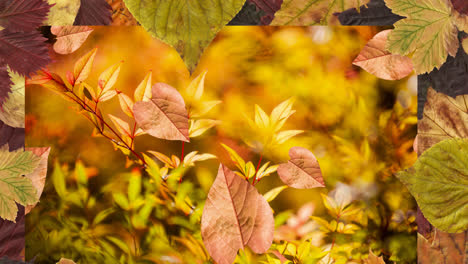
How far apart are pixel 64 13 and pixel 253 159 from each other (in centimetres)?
30

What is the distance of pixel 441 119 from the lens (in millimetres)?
418

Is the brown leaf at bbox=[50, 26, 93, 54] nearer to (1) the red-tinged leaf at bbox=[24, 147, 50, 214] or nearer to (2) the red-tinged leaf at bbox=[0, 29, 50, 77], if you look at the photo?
(2) the red-tinged leaf at bbox=[0, 29, 50, 77]

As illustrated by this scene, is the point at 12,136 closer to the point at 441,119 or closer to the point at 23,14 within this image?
the point at 23,14

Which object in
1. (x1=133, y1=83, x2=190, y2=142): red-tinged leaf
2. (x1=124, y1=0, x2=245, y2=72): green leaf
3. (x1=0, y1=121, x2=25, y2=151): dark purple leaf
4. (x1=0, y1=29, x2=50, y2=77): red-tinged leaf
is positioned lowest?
(x1=0, y1=121, x2=25, y2=151): dark purple leaf

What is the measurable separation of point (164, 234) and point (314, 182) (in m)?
0.19

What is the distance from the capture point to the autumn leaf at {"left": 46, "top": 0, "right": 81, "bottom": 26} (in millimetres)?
416

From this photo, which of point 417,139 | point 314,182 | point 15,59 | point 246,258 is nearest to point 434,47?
point 417,139

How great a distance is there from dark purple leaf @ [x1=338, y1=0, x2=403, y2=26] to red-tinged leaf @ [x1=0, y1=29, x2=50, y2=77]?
0.37m

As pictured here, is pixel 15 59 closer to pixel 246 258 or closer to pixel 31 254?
pixel 31 254

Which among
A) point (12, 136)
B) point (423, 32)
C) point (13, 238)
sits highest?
point (423, 32)

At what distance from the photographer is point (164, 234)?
1.34 feet

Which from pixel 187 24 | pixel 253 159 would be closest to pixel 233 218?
pixel 253 159

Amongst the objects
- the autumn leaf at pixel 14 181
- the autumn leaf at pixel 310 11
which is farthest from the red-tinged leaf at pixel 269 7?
the autumn leaf at pixel 14 181

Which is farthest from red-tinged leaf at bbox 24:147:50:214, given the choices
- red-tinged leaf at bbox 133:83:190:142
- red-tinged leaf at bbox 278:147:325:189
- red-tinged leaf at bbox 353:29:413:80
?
red-tinged leaf at bbox 353:29:413:80
